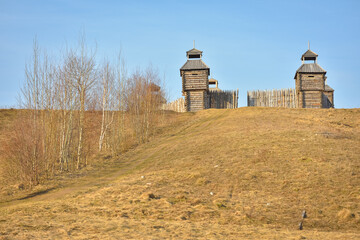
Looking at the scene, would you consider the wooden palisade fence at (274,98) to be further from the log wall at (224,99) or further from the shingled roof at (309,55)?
the shingled roof at (309,55)

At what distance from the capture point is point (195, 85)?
42.8 meters

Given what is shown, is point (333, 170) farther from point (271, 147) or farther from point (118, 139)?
point (118, 139)

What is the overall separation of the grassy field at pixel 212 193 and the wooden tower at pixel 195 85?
54.1 ft

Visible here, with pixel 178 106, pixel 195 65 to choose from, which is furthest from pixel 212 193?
pixel 178 106

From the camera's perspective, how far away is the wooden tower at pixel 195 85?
140 feet

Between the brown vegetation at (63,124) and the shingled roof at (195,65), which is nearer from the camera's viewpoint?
the brown vegetation at (63,124)

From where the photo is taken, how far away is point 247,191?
50.2 ft

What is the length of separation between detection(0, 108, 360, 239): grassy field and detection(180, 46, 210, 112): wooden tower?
16496 millimetres

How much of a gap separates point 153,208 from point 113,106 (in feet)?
52.0

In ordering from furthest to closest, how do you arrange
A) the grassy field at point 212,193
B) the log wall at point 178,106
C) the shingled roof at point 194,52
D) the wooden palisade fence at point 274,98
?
the log wall at point 178,106
the shingled roof at point 194,52
the wooden palisade fence at point 274,98
the grassy field at point 212,193

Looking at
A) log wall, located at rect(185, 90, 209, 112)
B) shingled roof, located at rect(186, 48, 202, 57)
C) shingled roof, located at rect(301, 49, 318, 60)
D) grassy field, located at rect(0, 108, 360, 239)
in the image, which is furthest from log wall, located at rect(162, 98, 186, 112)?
grassy field, located at rect(0, 108, 360, 239)

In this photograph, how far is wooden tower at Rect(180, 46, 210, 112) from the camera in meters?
42.8

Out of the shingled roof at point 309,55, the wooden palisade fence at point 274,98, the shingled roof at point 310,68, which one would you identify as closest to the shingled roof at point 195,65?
the wooden palisade fence at point 274,98

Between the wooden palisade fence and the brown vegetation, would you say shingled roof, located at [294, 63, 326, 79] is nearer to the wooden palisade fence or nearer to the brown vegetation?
the wooden palisade fence
